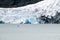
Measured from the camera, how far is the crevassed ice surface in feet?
5.59

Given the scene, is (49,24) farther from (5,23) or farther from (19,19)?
(5,23)

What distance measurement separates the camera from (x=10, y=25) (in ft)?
5.58

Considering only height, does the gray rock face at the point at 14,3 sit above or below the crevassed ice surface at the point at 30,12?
above

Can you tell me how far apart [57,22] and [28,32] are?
1.18 ft

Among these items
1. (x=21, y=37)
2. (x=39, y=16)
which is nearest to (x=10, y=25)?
(x=21, y=37)

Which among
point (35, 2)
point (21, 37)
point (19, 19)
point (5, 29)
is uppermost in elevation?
point (35, 2)

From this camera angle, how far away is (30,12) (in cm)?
172

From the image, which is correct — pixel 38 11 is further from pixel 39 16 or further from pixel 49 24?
pixel 49 24

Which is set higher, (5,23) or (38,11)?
(38,11)

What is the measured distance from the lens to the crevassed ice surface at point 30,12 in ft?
5.59

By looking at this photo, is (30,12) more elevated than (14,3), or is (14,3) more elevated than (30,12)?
(14,3)

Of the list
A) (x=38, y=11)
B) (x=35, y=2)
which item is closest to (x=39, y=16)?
(x=38, y=11)

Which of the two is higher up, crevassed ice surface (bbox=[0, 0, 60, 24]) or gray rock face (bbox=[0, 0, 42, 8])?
gray rock face (bbox=[0, 0, 42, 8])

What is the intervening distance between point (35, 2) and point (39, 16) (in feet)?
0.57
